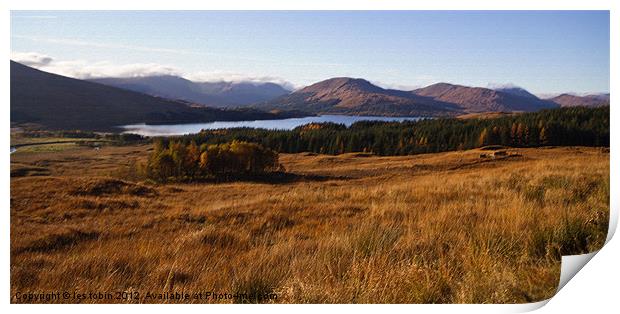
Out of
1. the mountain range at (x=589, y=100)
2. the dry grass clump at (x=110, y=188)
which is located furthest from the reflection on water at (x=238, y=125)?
the mountain range at (x=589, y=100)

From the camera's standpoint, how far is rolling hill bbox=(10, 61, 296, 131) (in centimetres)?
377

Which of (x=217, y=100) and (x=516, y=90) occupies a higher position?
(x=516, y=90)

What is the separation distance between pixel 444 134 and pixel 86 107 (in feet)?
10.4

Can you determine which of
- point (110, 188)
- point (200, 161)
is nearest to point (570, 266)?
point (200, 161)

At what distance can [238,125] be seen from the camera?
4164 mm

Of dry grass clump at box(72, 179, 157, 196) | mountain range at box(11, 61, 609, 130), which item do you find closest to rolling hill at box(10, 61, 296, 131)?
mountain range at box(11, 61, 609, 130)

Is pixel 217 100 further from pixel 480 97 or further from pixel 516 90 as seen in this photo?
pixel 516 90

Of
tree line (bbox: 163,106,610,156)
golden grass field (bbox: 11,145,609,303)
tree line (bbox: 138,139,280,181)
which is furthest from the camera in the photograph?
tree line (bbox: 163,106,610,156)

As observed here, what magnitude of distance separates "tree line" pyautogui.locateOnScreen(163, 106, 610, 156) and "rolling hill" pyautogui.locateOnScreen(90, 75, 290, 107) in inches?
12.2

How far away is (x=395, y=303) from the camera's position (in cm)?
360

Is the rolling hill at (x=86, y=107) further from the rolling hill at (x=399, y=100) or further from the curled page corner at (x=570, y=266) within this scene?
the curled page corner at (x=570, y=266)

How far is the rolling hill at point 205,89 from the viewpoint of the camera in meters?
4.07

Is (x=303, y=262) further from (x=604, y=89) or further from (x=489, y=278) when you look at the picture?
(x=604, y=89)

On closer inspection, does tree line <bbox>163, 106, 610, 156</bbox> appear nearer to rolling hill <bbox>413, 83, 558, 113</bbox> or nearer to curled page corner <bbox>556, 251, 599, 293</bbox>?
rolling hill <bbox>413, 83, 558, 113</bbox>
